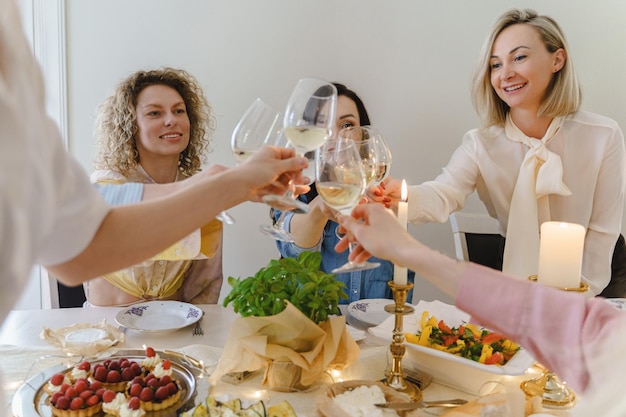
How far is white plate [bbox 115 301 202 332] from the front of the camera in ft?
4.77

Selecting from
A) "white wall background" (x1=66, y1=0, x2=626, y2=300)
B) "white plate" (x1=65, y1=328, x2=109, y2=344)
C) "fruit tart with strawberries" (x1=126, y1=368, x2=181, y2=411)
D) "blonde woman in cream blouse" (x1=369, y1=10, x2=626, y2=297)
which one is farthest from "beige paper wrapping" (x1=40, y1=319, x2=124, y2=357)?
"white wall background" (x1=66, y1=0, x2=626, y2=300)

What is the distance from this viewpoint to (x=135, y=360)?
1.17 meters

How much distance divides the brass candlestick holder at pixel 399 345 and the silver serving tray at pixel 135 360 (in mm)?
399

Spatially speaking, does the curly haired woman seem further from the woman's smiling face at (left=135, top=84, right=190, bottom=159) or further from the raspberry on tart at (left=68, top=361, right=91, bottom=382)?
the raspberry on tart at (left=68, top=361, right=91, bottom=382)

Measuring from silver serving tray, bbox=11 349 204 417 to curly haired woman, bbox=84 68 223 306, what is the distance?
2.49ft

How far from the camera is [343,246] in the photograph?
1.12m

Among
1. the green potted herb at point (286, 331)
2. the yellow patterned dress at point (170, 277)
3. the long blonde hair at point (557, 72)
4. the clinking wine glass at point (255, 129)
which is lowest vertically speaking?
the yellow patterned dress at point (170, 277)

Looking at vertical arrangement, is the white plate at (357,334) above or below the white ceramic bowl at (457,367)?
below

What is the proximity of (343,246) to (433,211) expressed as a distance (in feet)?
3.16

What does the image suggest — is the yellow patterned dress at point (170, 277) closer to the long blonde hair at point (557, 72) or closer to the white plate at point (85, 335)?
the white plate at point (85, 335)

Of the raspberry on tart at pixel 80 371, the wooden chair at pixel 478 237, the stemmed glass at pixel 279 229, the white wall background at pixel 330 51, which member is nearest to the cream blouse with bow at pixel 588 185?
the wooden chair at pixel 478 237

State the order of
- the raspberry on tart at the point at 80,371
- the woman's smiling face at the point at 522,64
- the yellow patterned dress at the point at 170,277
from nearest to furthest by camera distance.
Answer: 1. the raspberry on tart at the point at 80,371
2. the yellow patterned dress at the point at 170,277
3. the woman's smiling face at the point at 522,64

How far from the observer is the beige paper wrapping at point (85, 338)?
124 cm

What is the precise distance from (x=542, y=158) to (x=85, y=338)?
1.67m
